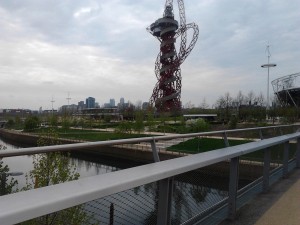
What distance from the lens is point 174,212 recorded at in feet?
11.7

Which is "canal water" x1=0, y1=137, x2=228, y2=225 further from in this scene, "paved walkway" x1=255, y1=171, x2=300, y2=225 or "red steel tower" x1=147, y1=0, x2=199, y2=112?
"red steel tower" x1=147, y1=0, x2=199, y2=112

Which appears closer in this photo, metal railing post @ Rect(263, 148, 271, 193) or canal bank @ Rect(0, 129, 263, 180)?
canal bank @ Rect(0, 129, 263, 180)

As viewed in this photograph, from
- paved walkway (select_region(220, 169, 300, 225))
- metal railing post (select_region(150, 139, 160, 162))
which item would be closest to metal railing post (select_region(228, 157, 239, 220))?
paved walkway (select_region(220, 169, 300, 225))

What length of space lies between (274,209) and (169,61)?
7535 centimetres

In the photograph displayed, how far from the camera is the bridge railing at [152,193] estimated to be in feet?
6.09

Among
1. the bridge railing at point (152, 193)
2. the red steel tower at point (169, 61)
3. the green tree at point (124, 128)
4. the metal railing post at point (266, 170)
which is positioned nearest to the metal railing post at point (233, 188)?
the bridge railing at point (152, 193)

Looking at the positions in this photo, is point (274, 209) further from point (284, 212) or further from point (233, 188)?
point (233, 188)

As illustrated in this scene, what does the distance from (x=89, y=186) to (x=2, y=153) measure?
0.66m

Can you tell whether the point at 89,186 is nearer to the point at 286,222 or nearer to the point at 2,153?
the point at 2,153

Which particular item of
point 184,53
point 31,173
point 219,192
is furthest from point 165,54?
point 219,192

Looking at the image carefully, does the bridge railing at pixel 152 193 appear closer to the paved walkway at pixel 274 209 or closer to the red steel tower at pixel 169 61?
the paved walkway at pixel 274 209

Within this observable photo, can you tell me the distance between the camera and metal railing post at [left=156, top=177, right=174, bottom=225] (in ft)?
10.2

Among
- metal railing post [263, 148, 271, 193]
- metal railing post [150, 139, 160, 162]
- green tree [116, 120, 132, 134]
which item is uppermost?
metal railing post [150, 139, 160, 162]

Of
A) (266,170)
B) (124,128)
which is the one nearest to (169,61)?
(124,128)
